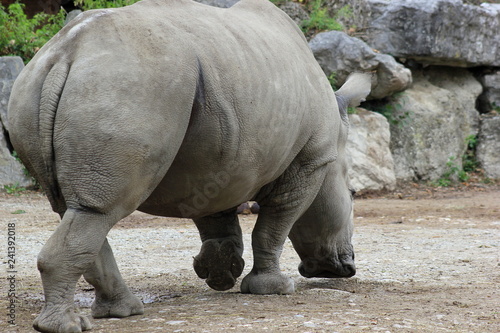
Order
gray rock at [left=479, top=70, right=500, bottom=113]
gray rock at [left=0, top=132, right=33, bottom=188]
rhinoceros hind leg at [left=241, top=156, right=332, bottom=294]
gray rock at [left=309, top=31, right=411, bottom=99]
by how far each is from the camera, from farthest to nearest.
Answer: gray rock at [left=479, top=70, right=500, bottom=113] → gray rock at [left=309, top=31, right=411, bottom=99] → gray rock at [left=0, top=132, right=33, bottom=188] → rhinoceros hind leg at [left=241, top=156, right=332, bottom=294]

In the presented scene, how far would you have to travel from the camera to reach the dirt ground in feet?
12.8

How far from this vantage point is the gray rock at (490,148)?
45.8 ft

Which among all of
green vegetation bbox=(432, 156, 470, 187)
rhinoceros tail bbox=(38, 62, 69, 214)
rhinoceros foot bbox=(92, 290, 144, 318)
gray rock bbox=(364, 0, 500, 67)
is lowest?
green vegetation bbox=(432, 156, 470, 187)

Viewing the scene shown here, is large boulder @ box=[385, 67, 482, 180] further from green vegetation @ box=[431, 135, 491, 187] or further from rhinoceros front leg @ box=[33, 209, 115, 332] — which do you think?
rhinoceros front leg @ box=[33, 209, 115, 332]

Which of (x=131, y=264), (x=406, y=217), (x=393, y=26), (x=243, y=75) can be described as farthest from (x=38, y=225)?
(x=393, y=26)

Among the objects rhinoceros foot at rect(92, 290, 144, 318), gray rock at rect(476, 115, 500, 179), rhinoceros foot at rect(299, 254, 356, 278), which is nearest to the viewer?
rhinoceros foot at rect(92, 290, 144, 318)

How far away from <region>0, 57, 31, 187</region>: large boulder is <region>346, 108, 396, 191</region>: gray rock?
16.4ft

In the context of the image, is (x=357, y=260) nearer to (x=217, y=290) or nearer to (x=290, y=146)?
(x=217, y=290)

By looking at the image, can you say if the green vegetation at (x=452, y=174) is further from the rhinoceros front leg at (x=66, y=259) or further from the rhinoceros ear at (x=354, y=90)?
the rhinoceros front leg at (x=66, y=259)

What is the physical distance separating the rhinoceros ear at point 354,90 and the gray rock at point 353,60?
658 centimetres

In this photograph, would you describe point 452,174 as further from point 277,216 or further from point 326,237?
point 277,216

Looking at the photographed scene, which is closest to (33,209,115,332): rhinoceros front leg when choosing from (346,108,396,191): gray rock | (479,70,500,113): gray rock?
(346,108,396,191): gray rock

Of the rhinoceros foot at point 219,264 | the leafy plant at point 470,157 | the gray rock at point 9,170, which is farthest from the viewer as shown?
the leafy plant at point 470,157

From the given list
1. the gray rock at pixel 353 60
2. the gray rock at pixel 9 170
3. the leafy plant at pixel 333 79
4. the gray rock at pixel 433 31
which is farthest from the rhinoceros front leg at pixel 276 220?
the gray rock at pixel 433 31
